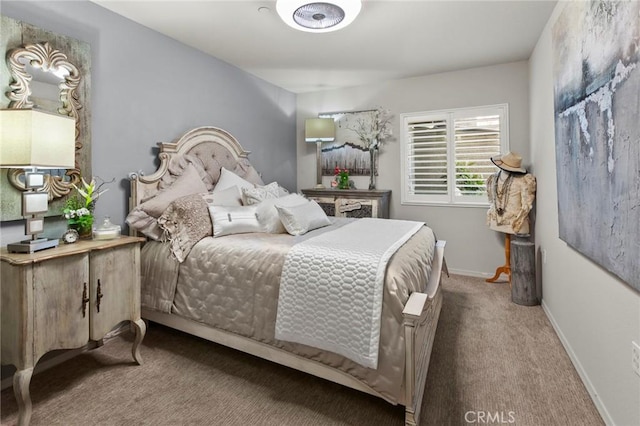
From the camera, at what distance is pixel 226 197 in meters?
3.01

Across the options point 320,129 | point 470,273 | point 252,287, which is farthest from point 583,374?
point 320,129

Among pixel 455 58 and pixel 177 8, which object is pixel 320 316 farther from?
pixel 455 58

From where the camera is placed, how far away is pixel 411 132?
4543 millimetres

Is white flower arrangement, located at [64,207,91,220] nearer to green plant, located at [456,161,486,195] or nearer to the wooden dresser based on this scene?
the wooden dresser

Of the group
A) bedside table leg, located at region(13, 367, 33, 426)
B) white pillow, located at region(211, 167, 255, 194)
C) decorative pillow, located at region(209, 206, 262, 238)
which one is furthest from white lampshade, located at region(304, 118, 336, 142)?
bedside table leg, located at region(13, 367, 33, 426)

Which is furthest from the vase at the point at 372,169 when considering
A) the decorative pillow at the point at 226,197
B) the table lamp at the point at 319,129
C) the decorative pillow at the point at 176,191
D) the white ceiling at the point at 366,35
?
the decorative pillow at the point at 176,191

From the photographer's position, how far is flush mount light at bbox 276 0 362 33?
91.5 inches

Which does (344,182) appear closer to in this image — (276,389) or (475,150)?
(475,150)

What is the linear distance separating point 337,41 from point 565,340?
3.17 meters

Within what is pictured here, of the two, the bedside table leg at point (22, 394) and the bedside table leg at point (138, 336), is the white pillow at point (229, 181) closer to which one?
the bedside table leg at point (138, 336)

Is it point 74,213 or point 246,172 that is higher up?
point 246,172

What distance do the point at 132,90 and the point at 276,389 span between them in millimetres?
2641

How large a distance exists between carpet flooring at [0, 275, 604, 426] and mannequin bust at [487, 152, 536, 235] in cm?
125

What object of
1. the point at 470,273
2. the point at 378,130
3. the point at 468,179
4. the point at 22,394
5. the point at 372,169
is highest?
the point at 378,130
